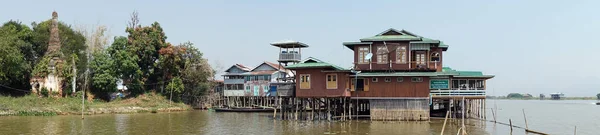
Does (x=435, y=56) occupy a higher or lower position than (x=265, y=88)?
higher

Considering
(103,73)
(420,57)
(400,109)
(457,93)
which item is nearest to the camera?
(457,93)

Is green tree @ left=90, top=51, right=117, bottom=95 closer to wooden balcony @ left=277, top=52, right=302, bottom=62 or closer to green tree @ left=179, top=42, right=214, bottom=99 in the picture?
green tree @ left=179, top=42, right=214, bottom=99

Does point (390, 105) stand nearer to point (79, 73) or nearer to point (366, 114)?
point (366, 114)

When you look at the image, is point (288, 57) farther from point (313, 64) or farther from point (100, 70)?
point (100, 70)

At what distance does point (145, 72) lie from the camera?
46344 millimetres

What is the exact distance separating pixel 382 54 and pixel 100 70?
2761 cm

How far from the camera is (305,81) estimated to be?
28688 mm

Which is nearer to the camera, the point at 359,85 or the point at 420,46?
the point at 420,46

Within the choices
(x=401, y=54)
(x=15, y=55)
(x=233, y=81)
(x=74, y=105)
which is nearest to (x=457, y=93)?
(x=401, y=54)

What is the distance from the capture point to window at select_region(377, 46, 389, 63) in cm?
2860

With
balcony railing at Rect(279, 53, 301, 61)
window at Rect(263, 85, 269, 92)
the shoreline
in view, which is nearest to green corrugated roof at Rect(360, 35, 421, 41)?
balcony railing at Rect(279, 53, 301, 61)

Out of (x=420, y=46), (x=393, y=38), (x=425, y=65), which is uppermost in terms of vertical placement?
(x=393, y=38)

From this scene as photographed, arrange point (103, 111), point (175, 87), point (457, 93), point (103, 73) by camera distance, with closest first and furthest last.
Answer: point (457, 93) < point (103, 111) < point (103, 73) < point (175, 87)

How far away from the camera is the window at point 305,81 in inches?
1125
